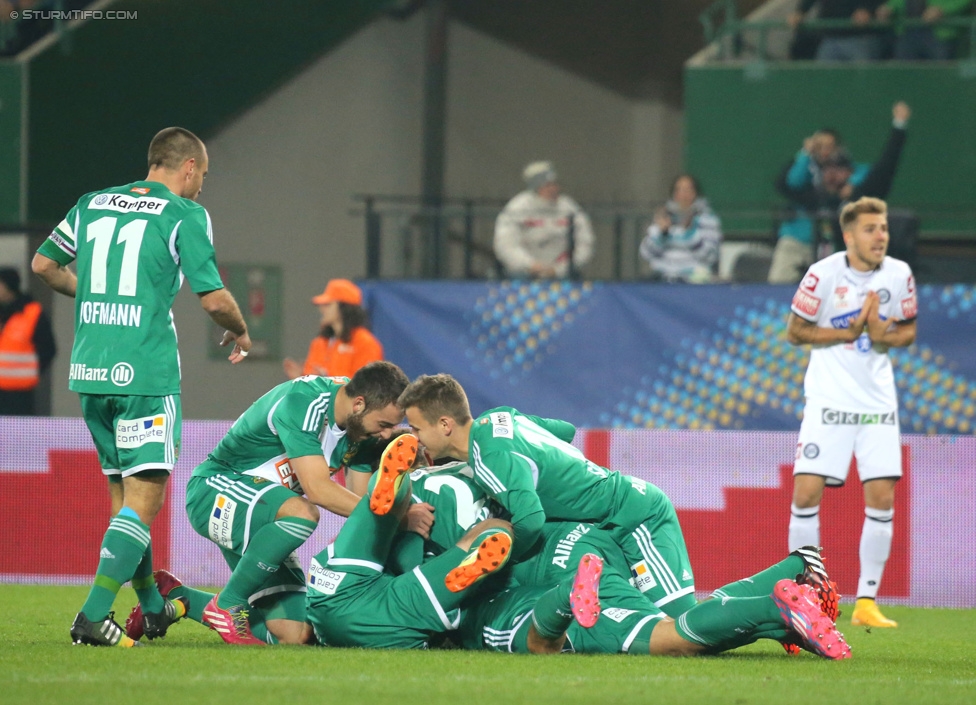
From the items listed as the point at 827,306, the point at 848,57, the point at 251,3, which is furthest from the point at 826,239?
the point at 251,3

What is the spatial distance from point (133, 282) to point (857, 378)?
13.5ft

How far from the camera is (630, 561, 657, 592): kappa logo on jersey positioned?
628cm

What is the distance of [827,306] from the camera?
8094 mm

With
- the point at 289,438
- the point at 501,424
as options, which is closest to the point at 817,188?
the point at 501,424

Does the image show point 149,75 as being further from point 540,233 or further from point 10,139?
point 540,233

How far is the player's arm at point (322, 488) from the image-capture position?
6188 mm

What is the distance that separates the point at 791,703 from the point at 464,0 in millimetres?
13930

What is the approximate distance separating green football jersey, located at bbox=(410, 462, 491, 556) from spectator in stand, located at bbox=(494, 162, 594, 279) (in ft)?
19.1

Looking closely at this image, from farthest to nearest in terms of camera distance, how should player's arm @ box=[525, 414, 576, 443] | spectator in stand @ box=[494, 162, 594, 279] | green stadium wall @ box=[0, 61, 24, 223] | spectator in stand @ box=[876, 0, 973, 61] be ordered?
green stadium wall @ box=[0, 61, 24, 223] → spectator in stand @ box=[876, 0, 973, 61] → spectator in stand @ box=[494, 162, 594, 279] → player's arm @ box=[525, 414, 576, 443]

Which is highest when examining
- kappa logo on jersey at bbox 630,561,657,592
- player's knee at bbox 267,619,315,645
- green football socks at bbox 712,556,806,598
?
green football socks at bbox 712,556,806,598

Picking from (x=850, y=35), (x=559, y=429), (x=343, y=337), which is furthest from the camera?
(x=850, y=35)

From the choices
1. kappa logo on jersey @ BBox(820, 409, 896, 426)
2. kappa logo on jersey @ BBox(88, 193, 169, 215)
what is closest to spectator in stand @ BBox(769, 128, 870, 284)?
kappa logo on jersey @ BBox(820, 409, 896, 426)

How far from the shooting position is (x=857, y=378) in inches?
315

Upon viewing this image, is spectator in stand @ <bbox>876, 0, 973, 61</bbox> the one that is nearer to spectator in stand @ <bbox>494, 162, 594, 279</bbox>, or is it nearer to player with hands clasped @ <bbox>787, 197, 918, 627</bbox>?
spectator in stand @ <bbox>494, 162, 594, 279</bbox>
